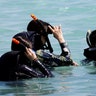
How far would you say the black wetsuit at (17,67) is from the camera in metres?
8.15

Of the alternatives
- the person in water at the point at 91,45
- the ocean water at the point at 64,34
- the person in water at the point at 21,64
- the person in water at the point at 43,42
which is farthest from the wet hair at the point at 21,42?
the person in water at the point at 91,45

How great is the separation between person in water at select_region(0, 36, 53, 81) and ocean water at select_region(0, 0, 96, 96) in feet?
0.29

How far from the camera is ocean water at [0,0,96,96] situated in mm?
7785

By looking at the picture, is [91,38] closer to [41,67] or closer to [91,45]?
[91,45]

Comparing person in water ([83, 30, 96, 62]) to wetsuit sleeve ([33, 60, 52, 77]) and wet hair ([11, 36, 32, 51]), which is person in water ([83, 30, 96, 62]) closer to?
wetsuit sleeve ([33, 60, 52, 77])

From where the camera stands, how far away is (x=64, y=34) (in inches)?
535

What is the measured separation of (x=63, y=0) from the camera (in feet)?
66.2

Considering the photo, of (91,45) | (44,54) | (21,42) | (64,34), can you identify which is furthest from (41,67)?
(64,34)

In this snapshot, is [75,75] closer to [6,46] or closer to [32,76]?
[32,76]

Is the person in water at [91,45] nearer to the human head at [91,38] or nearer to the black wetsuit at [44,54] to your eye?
the human head at [91,38]

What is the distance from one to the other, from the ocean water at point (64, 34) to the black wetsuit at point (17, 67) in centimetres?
8

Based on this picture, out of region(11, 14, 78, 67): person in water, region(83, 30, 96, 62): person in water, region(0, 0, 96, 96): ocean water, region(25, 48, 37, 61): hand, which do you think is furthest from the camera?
region(83, 30, 96, 62): person in water

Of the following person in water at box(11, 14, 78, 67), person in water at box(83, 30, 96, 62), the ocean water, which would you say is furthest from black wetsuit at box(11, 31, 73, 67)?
person in water at box(83, 30, 96, 62)

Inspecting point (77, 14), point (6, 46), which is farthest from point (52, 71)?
point (77, 14)
